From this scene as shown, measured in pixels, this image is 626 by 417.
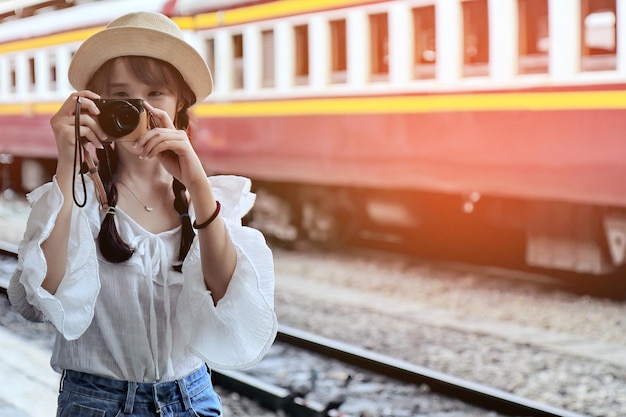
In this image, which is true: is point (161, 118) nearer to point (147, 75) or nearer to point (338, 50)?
point (147, 75)

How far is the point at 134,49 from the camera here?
1491 mm

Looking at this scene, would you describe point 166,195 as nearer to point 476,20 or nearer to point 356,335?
point 356,335

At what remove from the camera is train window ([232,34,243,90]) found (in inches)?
298

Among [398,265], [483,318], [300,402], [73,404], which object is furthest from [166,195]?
[398,265]

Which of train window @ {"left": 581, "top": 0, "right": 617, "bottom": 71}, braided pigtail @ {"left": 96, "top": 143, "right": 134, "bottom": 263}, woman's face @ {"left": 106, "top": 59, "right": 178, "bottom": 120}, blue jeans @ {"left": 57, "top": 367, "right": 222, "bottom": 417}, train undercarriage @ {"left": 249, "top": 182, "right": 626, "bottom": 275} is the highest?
train window @ {"left": 581, "top": 0, "right": 617, "bottom": 71}

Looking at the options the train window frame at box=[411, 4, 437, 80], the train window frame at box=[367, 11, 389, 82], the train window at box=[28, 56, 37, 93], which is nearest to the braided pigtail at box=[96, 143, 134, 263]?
the train window frame at box=[411, 4, 437, 80]

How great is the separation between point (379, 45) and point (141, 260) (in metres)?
5.38

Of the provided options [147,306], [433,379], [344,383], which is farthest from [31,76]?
[147,306]

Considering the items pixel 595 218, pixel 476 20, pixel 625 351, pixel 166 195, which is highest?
pixel 476 20

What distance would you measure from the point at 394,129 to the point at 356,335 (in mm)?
1887

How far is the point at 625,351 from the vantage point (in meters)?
4.62

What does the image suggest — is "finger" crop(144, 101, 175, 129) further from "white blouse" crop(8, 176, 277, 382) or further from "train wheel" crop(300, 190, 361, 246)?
"train wheel" crop(300, 190, 361, 246)

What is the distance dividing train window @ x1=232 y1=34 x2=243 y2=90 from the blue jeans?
6323mm

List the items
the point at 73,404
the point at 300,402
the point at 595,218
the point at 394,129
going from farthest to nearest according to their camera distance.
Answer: the point at 394,129
the point at 595,218
the point at 300,402
the point at 73,404
